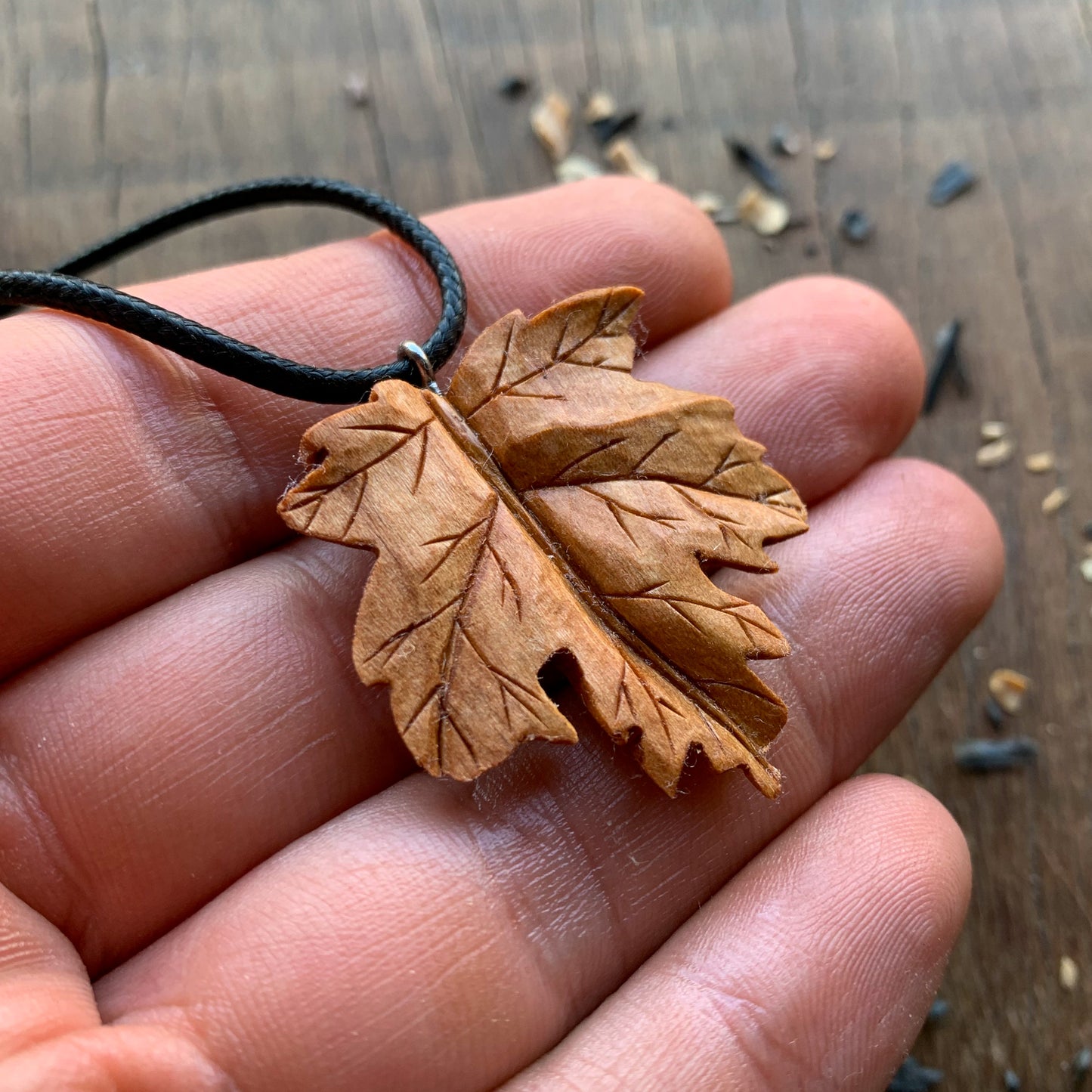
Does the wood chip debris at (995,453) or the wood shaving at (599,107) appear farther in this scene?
the wood shaving at (599,107)

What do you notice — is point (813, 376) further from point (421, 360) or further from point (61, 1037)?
point (61, 1037)

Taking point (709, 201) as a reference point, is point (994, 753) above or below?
below

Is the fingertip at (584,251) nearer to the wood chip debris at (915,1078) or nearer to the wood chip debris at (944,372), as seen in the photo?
the wood chip debris at (944,372)

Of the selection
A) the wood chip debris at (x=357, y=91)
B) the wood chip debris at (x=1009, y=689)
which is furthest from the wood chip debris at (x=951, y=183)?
the wood chip debris at (x=357, y=91)

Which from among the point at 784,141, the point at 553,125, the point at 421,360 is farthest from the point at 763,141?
the point at 421,360

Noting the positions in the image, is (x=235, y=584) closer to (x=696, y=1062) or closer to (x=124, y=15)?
(x=696, y=1062)

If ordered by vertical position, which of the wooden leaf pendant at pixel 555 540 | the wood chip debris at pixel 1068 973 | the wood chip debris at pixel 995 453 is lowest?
the wood chip debris at pixel 1068 973

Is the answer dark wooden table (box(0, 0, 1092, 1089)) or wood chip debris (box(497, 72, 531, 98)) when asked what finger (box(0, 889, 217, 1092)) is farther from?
wood chip debris (box(497, 72, 531, 98))

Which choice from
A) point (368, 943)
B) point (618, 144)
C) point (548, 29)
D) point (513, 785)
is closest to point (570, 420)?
point (513, 785)
